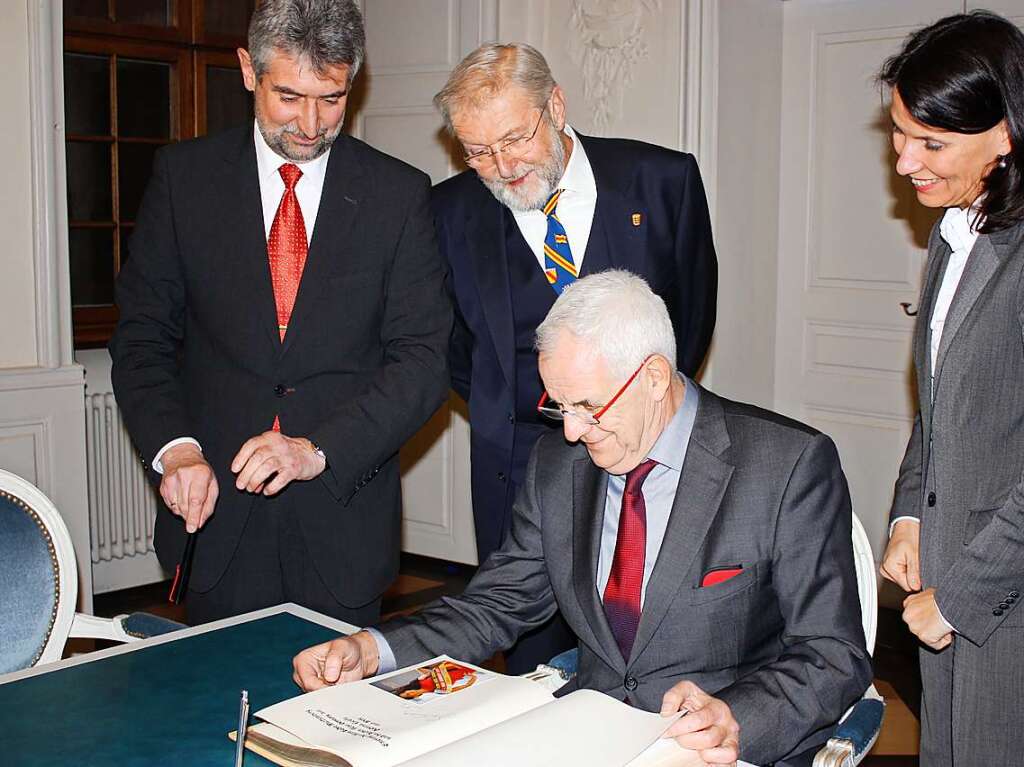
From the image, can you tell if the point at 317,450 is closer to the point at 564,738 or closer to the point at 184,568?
the point at 184,568

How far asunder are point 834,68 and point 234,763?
3788mm

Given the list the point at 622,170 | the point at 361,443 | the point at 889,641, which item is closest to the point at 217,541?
the point at 361,443

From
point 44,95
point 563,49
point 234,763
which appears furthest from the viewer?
point 563,49

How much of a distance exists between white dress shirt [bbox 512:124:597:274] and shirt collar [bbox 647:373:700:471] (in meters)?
0.89

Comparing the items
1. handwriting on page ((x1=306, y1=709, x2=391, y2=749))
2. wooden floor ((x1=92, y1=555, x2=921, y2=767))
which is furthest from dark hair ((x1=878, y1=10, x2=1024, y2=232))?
wooden floor ((x1=92, y1=555, x2=921, y2=767))

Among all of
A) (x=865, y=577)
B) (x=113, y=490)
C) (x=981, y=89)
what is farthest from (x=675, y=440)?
(x=113, y=490)

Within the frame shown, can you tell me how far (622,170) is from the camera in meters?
2.85

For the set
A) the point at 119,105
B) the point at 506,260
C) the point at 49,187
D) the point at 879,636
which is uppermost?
the point at 119,105

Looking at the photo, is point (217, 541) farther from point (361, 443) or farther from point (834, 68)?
point (834, 68)

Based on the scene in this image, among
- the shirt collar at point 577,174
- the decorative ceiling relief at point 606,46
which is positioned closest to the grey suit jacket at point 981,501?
the shirt collar at point 577,174

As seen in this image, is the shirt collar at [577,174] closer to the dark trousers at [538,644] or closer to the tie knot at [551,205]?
the tie knot at [551,205]

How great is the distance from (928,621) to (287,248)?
54.9 inches

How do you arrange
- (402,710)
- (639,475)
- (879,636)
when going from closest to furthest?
(402,710) < (639,475) < (879,636)

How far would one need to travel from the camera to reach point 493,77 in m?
2.59
